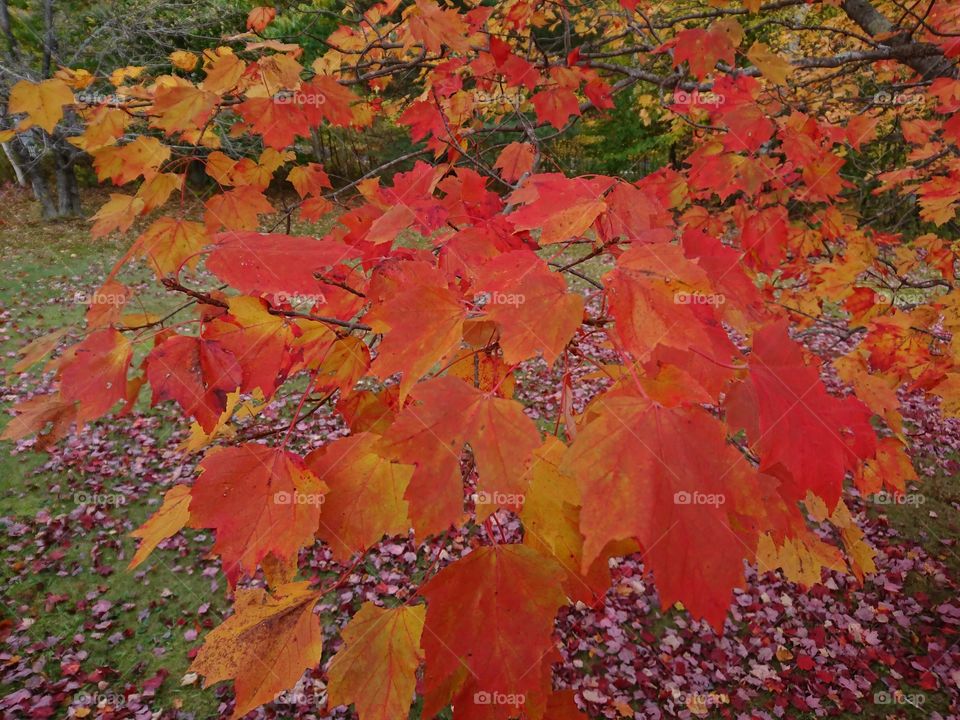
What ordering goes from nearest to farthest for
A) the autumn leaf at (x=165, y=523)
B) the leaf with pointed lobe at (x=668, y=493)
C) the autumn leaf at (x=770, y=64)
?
the leaf with pointed lobe at (x=668, y=493) < the autumn leaf at (x=165, y=523) < the autumn leaf at (x=770, y=64)

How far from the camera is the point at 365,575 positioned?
4.67 meters

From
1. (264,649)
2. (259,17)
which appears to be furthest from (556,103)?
(264,649)

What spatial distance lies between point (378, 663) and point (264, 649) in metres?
0.29

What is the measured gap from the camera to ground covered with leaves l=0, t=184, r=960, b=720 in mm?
3521

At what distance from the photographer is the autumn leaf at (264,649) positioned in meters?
1.21

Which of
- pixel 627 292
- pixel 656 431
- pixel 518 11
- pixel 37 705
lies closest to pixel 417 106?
pixel 518 11

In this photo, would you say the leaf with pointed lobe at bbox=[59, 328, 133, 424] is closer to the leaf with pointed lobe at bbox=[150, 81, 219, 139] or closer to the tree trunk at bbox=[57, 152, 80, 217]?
the leaf with pointed lobe at bbox=[150, 81, 219, 139]

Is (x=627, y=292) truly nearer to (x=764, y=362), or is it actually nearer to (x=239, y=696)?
(x=764, y=362)

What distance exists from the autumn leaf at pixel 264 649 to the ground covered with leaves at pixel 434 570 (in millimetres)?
1668

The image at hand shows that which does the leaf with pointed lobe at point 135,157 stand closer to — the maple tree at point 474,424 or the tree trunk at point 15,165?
the maple tree at point 474,424

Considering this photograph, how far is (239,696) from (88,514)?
5.12 m

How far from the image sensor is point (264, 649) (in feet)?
4.20

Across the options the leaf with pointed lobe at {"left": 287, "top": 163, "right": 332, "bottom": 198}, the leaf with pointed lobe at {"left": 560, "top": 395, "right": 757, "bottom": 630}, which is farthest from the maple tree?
the leaf with pointed lobe at {"left": 287, "top": 163, "right": 332, "bottom": 198}

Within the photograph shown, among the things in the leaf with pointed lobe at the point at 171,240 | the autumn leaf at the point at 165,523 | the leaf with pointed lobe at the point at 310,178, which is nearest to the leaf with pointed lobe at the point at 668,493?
the autumn leaf at the point at 165,523
